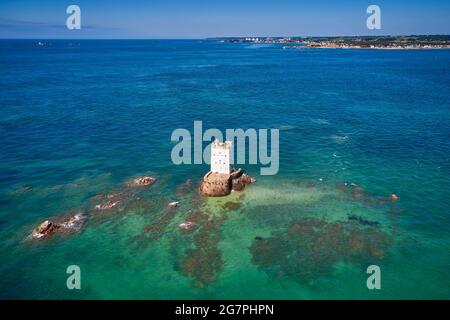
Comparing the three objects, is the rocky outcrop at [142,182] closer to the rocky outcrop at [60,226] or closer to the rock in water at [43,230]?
the rocky outcrop at [60,226]

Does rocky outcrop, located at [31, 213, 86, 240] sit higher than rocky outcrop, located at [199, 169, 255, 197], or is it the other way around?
rocky outcrop, located at [199, 169, 255, 197]

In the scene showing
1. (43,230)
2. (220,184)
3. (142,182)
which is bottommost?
(43,230)

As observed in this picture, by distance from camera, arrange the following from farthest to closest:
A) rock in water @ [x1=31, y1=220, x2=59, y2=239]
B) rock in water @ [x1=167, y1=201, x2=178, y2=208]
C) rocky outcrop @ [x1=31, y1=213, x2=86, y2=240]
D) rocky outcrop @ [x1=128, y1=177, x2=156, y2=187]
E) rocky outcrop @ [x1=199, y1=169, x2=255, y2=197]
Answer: rocky outcrop @ [x1=128, y1=177, x2=156, y2=187]
rocky outcrop @ [x1=199, y1=169, x2=255, y2=197]
rock in water @ [x1=167, y1=201, x2=178, y2=208]
rocky outcrop @ [x1=31, y1=213, x2=86, y2=240]
rock in water @ [x1=31, y1=220, x2=59, y2=239]

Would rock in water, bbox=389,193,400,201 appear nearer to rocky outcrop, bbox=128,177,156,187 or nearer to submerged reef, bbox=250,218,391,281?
submerged reef, bbox=250,218,391,281

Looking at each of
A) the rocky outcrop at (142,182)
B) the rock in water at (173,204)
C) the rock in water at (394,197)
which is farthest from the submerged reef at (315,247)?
the rocky outcrop at (142,182)

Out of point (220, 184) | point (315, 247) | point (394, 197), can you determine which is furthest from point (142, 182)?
point (394, 197)

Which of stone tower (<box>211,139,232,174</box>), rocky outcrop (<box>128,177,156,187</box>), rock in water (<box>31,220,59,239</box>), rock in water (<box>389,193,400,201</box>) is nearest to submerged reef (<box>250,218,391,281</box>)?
rock in water (<box>389,193,400,201</box>)

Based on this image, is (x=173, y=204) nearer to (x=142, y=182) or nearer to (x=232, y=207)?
(x=232, y=207)
